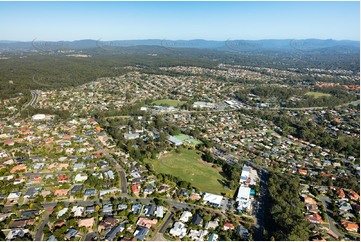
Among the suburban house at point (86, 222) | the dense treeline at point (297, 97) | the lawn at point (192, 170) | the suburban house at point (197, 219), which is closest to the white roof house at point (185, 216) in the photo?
the suburban house at point (197, 219)

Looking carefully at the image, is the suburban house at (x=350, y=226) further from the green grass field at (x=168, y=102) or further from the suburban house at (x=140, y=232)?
the green grass field at (x=168, y=102)

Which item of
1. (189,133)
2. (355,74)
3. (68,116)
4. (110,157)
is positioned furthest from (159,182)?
(355,74)

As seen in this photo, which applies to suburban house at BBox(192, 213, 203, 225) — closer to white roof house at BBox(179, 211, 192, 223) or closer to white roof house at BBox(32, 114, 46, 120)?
white roof house at BBox(179, 211, 192, 223)

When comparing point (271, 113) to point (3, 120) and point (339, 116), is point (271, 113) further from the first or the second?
point (3, 120)

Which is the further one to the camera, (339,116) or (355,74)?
(355,74)

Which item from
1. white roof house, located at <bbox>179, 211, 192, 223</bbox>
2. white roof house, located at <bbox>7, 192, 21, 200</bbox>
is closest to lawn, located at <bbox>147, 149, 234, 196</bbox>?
white roof house, located at <bbox>179, 211, 192, 223</bbox>

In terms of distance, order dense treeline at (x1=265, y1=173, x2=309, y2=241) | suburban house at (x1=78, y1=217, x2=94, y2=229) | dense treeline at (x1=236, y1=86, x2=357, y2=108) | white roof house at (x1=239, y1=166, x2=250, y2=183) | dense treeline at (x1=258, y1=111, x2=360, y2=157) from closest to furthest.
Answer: dense treeline at (x1=265, y1=173, x2=309, y2=241)
suburban house at (x1=78, y1=217, x2=94, y2=229)
white roof house at (x1=239, y1=166, x2=250, y2=183)
dense treeline at (x1=258, y1=111, x2=360, y2=157)
dense treeline at (x1=236, y1=86, x2=357, y2=108)
